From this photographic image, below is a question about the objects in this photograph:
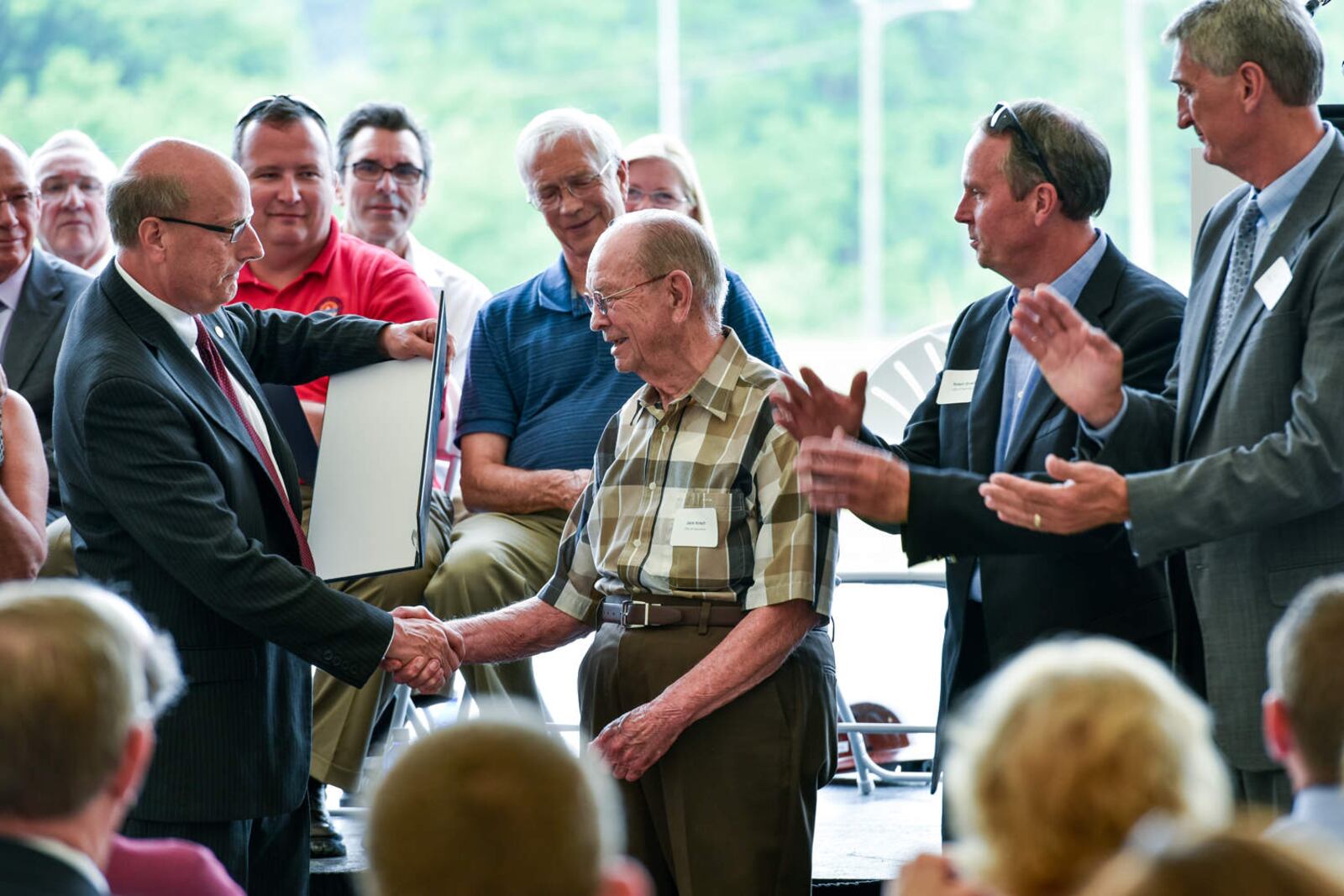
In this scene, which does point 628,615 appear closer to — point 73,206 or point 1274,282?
point 1274,282

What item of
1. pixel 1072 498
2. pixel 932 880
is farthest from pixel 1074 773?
pixel 1072 498

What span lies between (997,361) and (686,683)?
0.88m

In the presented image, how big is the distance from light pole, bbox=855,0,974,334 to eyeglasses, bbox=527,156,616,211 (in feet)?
35.4

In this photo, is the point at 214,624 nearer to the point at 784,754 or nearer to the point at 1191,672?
the point at 784,754

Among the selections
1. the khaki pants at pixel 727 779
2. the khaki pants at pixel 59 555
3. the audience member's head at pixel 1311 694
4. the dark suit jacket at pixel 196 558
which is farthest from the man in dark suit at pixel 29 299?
the audience member's head at pixel 1311 694

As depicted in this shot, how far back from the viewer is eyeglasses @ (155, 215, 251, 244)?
3.10 m

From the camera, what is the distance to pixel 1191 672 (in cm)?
282

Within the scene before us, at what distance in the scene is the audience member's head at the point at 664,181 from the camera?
4.89 metres

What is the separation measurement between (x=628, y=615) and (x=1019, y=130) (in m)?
1.20

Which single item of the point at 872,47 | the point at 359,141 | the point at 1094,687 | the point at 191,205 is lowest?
the point at 1094,687

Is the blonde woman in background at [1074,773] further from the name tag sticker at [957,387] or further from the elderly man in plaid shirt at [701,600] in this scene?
the name tag sticker at [957,387]

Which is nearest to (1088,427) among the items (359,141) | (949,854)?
(949,854)

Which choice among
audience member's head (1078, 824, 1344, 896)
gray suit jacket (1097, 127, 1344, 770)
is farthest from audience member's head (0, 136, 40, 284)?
audience member's head (1078, 824, 1344, 896)

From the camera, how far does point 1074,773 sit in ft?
4.24
